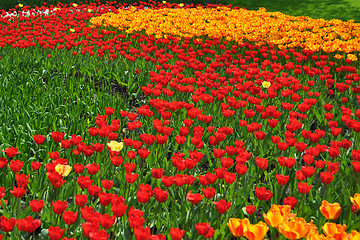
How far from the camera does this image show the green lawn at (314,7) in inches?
607

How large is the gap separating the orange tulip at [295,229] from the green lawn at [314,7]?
1450 centimetres

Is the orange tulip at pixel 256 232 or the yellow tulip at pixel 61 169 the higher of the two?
the orange tulip at pixel 256 232

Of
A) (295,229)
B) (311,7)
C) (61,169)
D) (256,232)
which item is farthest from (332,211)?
(311,7)

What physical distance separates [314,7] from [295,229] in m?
16.9

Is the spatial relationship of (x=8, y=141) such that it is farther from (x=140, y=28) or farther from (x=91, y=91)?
(x=140, y=28)

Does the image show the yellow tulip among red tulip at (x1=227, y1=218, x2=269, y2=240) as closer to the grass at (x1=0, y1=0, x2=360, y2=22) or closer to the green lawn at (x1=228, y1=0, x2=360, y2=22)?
the grass at (x1=0, y1=0, x2=360, y2=22)

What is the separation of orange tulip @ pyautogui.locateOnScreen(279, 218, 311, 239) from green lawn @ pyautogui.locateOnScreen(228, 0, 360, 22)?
47.6ft

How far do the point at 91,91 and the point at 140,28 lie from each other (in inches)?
151

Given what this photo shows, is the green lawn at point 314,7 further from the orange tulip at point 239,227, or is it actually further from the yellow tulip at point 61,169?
the orange tulip at point 239,227

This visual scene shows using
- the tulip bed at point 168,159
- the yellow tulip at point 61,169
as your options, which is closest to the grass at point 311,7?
the tulip bed at point 168,159

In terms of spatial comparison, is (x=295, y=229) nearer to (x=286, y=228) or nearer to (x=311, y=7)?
(x=286, y=228)

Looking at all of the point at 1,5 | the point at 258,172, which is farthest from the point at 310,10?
the point at 258,172

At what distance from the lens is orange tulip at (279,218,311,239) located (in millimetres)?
1924

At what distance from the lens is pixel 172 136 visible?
13.4 feet
